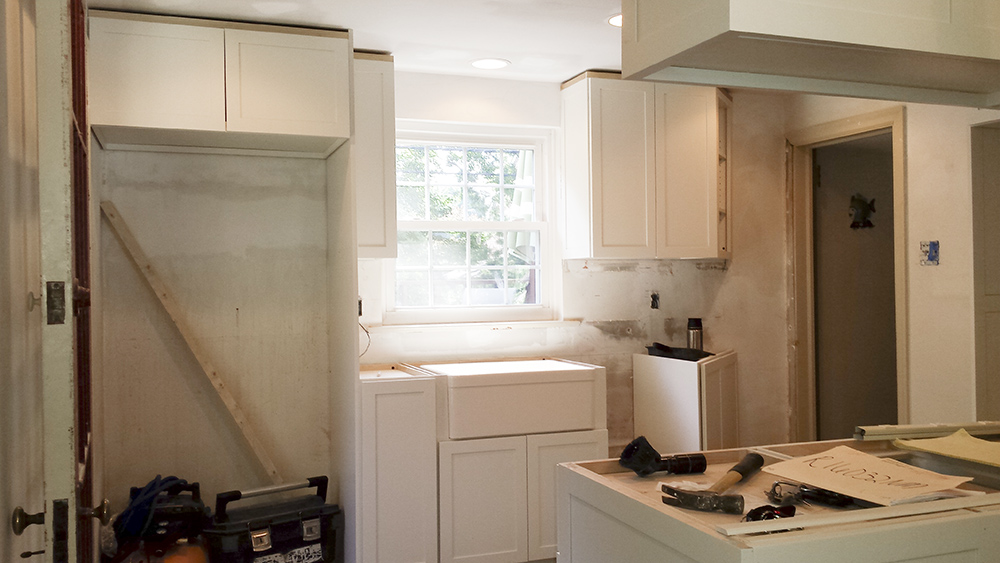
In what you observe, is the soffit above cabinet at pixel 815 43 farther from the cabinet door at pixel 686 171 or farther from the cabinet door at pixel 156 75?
the cabinet door at pixel 686 171

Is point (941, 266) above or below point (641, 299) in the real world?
above

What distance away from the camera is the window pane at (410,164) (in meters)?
4.29

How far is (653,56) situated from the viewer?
1.79 meters

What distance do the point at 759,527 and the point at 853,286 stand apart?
427cm

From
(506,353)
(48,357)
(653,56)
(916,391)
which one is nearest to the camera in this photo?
(48,357)

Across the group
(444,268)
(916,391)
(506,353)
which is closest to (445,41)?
(444,268)

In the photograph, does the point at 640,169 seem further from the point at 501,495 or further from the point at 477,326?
the point at 501,495

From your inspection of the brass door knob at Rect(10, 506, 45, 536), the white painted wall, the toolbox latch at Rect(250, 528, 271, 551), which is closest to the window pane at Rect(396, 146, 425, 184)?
the toolbox latch at Rect(250, 528, 271, 551)

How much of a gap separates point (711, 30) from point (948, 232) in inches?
109

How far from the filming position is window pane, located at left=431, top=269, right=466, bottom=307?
4.32m

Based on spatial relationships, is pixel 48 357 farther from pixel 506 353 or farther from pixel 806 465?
pixel 506 353

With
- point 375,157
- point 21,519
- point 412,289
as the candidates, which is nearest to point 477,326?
point 412,289

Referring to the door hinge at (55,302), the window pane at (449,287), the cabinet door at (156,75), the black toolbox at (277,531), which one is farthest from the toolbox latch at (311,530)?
the door hinge at (55,302)

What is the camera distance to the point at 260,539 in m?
3.32
